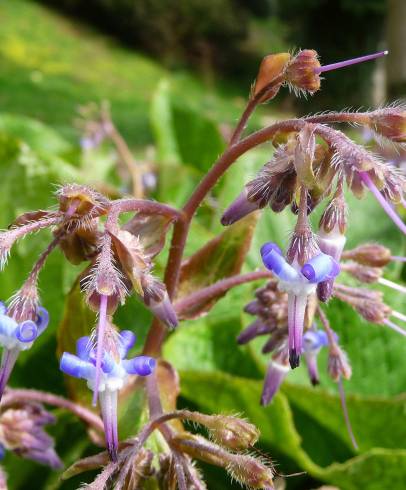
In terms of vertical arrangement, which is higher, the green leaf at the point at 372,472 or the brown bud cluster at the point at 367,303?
the brown bud cluster at the point at 367,303

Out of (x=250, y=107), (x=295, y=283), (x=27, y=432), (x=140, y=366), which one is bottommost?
(x=27, y=432)

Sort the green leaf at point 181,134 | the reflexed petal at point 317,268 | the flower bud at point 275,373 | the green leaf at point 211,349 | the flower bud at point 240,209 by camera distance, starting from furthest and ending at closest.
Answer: the green leaf at point 181,134 < the green leaf at point 211,349 < the flower bud at point 275,373 < the flower bud at point 240,209 < the reflexed petal at point 317,268

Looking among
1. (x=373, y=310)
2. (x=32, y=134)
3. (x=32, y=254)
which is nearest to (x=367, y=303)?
(x=373, y=310)

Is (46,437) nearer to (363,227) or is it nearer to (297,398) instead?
(297,398)

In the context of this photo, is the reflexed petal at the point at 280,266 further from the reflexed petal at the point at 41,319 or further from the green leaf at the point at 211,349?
the green leaf at the point at 211,349

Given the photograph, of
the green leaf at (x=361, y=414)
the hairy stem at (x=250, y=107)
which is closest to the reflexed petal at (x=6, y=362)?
the hairy stem at (x=250, y=107)

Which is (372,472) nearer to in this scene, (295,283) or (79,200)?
(295,283)

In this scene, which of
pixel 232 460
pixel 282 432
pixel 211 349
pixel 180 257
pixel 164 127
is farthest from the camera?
pixel 164 127

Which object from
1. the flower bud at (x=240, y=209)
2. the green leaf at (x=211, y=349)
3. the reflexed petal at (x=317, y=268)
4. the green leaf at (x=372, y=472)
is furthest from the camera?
the green leaf at (x=211, y=349)
